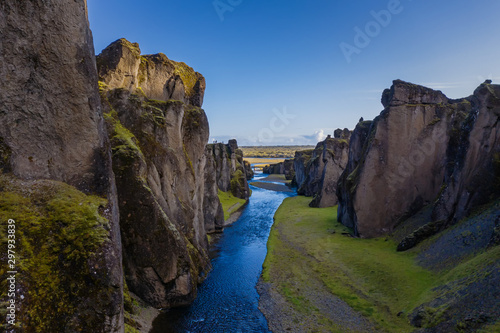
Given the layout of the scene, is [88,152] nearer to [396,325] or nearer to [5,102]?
[5,102]

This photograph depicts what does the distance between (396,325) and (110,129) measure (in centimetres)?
2297

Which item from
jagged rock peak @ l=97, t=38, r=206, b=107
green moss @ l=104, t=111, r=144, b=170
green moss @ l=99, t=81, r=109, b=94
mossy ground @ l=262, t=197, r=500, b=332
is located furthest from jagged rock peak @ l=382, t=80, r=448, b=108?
green moss @ l=99, t=81, r=109, b=94

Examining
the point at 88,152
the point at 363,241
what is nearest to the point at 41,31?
the point at 88,152

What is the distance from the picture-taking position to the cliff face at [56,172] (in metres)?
10.7

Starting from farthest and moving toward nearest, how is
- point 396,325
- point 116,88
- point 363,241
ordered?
point 363,241 → point 116,88 → point 396,325

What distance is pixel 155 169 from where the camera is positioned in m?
21.8

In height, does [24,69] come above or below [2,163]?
above

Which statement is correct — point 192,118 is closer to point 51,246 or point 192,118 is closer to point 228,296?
point 228,296

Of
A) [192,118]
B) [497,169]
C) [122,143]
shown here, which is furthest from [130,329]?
[497,169]

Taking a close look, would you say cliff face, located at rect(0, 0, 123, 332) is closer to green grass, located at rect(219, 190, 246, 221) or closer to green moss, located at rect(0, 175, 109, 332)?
green moss, located at rect(0, 175, 109, 332)

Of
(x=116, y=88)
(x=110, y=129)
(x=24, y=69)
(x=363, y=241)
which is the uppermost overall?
(x=116, y=88)

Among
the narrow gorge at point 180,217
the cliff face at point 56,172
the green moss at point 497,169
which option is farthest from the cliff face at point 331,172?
the cliff face at point 56,172

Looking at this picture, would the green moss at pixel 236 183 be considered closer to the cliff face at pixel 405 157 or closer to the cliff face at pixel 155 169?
the cliff face at pixel 155 169

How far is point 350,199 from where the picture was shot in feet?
113
